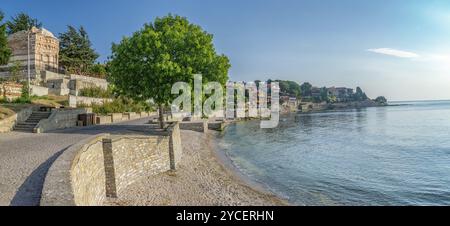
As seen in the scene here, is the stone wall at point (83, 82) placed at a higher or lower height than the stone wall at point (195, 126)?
higher

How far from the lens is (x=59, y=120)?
2428 centimetres

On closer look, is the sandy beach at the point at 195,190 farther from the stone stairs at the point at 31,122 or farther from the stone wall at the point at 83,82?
the stone wall at the point at 83,82

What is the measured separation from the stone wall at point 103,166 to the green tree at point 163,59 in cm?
397

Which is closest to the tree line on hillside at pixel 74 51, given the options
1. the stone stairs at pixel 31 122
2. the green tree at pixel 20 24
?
the green tree at pixel 20 24

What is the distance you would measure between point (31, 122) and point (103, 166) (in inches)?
556

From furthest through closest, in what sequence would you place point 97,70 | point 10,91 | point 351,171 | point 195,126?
point 97,70 → point 195,126 → point 10,91 → point 351,171

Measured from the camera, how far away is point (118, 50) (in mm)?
22859

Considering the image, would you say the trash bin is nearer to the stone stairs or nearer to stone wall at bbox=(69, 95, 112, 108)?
the stone stairs

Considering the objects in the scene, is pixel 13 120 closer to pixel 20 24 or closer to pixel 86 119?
pixel 86 119

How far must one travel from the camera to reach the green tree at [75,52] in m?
57.8

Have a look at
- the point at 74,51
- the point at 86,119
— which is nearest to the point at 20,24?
the point at 74,51
